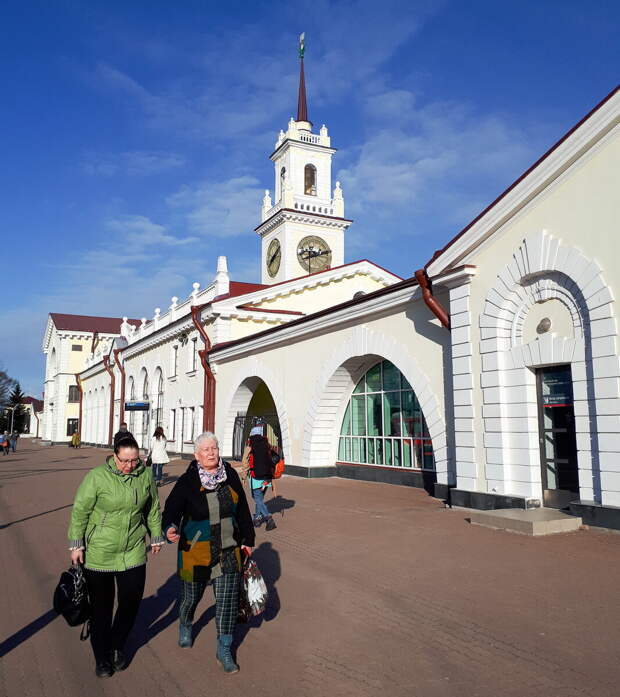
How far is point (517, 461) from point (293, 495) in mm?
5099

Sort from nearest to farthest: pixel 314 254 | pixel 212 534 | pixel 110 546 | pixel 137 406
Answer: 1. pixel 110 546
2. pixel 212 534
3. pixel 137 406
4. pixel 314 254

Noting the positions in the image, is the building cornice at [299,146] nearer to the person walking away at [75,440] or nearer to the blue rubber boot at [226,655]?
the person walking away at [75,440]

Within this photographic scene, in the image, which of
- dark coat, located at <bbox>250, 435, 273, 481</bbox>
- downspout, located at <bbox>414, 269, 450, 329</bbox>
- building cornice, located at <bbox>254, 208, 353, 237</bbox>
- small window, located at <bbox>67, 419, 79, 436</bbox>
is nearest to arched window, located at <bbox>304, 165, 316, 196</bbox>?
building cornice, located at <bbox>254, 208, 353, 237</bbox>

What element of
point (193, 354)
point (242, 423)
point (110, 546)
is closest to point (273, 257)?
point (193, 354)

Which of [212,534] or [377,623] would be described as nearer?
[212,534]

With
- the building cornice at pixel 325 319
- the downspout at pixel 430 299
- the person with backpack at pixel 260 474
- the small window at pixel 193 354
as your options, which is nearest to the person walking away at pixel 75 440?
the small window at pixel 193 354

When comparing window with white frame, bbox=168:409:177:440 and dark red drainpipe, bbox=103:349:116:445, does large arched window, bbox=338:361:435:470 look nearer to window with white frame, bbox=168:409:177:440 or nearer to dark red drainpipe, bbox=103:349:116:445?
window with white frame, bbox=168:409:177:440

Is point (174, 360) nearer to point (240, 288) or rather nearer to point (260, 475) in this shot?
point (240, 288)

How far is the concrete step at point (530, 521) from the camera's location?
8.30 meters

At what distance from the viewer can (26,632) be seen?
16.8 feet

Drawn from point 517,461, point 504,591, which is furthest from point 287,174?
point 504,591

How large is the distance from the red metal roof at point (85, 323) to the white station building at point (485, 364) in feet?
127

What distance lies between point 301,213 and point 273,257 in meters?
3.10

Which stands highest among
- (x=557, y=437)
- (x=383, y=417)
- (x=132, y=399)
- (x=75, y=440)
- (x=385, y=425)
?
(x=132, y=399)
